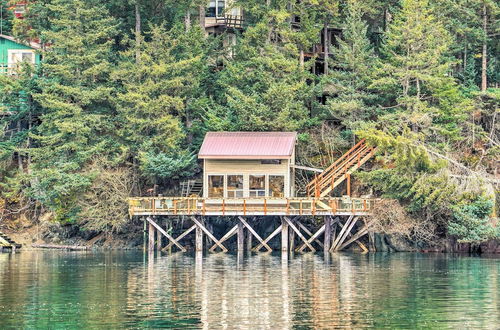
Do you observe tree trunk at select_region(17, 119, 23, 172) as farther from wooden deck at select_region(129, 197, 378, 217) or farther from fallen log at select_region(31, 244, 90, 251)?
Answer: wooden deck at select_region(129, 197, 378, 217)

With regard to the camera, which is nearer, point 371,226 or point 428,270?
point 428,270

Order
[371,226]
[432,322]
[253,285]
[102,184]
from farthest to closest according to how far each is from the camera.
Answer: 1. [102,184]
2. [371,226]
3. [253,285]
4. [432,322]

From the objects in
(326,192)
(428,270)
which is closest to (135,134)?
(326,192)

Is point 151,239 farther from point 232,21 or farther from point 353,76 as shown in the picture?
point 232,21

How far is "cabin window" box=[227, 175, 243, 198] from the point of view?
63500 mm

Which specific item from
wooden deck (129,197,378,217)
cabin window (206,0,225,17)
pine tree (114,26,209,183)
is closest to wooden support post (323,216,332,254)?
wooden deck (129,197,378,217)

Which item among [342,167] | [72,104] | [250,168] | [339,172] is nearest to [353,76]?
[342,167]

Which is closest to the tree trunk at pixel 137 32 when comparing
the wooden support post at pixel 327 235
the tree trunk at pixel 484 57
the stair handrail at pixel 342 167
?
the stair handrail at pixel 342 167

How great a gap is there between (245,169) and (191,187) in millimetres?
4652

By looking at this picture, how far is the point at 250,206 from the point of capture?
6112cm

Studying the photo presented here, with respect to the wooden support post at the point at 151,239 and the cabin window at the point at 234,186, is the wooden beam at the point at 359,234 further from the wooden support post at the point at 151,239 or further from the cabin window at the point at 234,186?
the wooden support post at the point at 151,239

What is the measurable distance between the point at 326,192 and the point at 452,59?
38.9ft

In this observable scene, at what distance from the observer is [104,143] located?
66.5 meters

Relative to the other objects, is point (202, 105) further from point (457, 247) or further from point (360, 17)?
point (457, 247)
